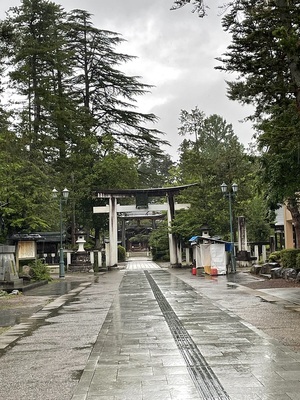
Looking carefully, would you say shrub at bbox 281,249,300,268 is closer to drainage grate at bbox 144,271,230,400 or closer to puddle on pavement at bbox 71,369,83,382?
drainage grate at bbox 144,271,230,400

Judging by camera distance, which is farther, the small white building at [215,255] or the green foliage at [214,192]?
the green foliage at [214,192]

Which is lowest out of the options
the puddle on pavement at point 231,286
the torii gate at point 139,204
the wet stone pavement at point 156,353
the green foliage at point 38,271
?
the wet stone pavement at point 156,353

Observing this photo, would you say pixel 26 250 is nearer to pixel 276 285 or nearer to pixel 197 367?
pixel 276 285

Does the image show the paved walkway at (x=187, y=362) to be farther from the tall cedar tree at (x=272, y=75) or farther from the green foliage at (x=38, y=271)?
the green foliage at (x=38, y=271)

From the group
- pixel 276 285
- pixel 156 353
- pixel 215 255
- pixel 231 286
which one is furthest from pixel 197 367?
pixel 215 255

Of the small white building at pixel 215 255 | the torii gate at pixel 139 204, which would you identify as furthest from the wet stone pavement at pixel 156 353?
the torii gate at pixel 139 204

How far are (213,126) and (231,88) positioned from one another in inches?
1800

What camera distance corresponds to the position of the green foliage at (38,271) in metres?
24.5

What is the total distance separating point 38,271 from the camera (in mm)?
24891

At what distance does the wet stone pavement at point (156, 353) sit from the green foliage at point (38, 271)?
1091 centimetres

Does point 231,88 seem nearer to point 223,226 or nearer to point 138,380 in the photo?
point 138,380

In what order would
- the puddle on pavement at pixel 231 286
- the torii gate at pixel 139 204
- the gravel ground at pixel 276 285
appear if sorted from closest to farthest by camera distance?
the gravel ground at pixel 276 285
the puddle on pavement at pixel 231 286
the torii gate at pixel 139 204

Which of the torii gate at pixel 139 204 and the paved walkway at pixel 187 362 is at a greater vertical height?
the torii gate at pixel 139 204

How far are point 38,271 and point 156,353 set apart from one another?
18.4m
